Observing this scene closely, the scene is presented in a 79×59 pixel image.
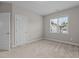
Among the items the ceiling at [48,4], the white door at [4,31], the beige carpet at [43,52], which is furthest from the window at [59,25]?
the white door at [4,31]

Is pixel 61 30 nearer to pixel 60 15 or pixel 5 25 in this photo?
pixel 60 15

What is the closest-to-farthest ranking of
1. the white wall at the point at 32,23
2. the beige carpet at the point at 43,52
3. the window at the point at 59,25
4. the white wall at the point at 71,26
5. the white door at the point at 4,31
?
the beige carpet at the point at 43,52 < the white door at the point at 4,31 < the white wall at the point at 71,26 < the white wall at the point at 32,23 < the window at the point at 59,25

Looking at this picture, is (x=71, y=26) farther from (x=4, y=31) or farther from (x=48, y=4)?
(x=4, y=31)

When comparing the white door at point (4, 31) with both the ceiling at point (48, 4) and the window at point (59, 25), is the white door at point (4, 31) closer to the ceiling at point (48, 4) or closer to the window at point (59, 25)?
the ceiling at point (48, 4)

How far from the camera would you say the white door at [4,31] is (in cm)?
409

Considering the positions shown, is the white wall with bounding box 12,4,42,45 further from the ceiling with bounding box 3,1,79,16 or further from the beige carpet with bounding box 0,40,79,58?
the beige carpet with bounding box 0,40,79,58

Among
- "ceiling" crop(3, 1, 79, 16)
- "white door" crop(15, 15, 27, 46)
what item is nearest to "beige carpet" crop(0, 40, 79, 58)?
"white door" crop(15, 15, 27, 46)

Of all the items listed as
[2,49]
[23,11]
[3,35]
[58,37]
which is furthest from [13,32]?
[58,37]

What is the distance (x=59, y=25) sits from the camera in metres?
6.41

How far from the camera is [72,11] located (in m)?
5.26

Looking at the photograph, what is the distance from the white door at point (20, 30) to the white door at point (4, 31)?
0.90 meters

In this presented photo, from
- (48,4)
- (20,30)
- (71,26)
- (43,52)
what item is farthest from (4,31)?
(71,26)

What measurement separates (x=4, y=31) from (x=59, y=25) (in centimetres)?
401

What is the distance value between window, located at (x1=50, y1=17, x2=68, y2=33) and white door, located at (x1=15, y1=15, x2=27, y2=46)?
2470 millimetres
